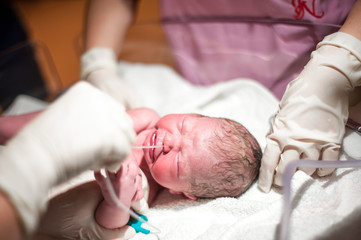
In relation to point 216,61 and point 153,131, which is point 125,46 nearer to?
point 216,61

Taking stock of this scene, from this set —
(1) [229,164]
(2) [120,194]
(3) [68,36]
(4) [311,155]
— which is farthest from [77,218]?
(3) [68,36]

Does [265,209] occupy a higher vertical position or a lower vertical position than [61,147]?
lower

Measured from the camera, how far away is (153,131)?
1007mm

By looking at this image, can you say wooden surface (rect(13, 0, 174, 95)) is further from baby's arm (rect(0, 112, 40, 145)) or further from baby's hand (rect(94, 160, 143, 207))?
baby's hand (rect(94, 160, 143, 207))

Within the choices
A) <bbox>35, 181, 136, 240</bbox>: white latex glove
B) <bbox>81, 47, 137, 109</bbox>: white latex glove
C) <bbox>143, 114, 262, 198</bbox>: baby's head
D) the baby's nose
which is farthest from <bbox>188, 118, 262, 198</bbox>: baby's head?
<bbox>81, 47, 137, 109</bbox>: white latex glove

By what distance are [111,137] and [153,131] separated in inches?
16.0

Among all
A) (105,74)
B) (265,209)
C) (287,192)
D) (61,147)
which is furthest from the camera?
(105,74)

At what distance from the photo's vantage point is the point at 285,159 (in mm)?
856

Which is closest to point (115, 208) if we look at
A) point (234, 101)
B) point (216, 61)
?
point (234, 101)

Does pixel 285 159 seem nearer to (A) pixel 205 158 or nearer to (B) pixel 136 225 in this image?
(A) pixel 205 158

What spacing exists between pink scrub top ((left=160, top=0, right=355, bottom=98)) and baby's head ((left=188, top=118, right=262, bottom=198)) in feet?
1.18

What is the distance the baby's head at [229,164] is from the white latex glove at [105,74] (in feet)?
1.60

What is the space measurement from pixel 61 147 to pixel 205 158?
0.44 metres

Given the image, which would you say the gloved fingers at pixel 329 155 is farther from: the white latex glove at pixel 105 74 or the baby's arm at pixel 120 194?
the white latex glove at pixel 105 74
